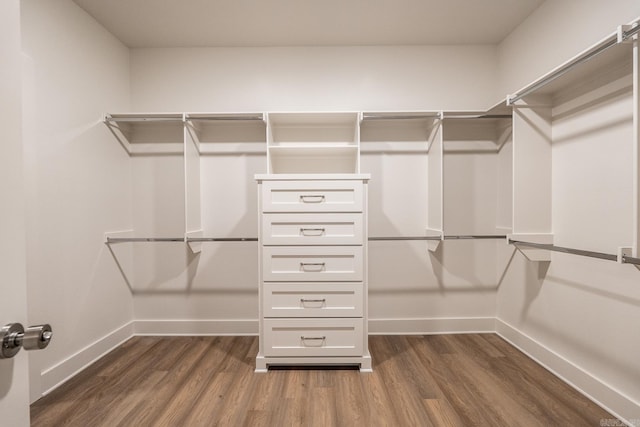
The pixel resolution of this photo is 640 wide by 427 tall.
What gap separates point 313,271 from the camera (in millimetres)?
2125

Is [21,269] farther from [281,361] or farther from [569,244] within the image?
[569,244]

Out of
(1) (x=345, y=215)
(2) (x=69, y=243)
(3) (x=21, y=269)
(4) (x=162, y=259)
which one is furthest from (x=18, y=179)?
(4) (x=162, y=259)

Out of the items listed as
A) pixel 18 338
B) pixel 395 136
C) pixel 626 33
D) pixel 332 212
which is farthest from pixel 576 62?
pixel 18 338

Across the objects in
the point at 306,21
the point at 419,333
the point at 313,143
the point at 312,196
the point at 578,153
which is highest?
the point at 306,21

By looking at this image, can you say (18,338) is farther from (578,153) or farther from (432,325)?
(432,325)

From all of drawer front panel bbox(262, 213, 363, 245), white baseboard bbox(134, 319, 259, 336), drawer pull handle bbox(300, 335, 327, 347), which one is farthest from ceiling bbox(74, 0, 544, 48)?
white baseboard bbox(134, 319, 259, 336)

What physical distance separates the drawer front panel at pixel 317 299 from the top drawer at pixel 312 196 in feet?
1.58

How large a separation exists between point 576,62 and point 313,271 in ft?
5.65

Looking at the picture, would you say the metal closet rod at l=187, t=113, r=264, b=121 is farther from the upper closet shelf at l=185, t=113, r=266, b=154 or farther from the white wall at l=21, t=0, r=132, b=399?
the white wall at l=21, t=0, r=132, b=399

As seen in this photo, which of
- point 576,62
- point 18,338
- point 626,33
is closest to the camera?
point 18,338

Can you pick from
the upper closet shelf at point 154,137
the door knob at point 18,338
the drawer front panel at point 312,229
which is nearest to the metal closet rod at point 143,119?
the upper closet shelf at point 154,137

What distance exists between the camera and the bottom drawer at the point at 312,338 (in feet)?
6.97

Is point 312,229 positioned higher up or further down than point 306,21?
further down

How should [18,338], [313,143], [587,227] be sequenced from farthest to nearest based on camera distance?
[313,143], [587,227], [18,338]
